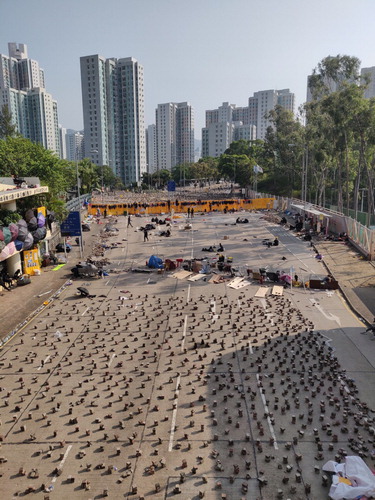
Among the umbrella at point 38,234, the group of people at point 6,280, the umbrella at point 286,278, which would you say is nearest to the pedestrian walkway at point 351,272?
the umbrella at point 286,278

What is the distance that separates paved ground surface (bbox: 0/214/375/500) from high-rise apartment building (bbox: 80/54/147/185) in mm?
150427

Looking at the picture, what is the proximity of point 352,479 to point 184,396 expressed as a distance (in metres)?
6.14

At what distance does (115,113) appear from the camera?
581ft

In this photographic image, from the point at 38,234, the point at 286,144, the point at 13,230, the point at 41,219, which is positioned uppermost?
the point at 286,144

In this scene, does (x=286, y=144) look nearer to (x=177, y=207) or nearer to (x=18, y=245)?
(x=177, y=207)

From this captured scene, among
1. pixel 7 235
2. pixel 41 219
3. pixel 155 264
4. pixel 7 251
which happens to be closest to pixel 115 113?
pixel 41 219

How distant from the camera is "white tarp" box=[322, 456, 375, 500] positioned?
961 centimetres

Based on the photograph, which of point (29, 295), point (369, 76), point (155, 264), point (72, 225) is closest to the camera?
point (29, 295)

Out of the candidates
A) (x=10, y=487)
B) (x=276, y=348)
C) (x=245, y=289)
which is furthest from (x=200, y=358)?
(x=245, y=289)

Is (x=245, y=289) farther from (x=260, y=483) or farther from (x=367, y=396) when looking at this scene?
(x=260, y=483)

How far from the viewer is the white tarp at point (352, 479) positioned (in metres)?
9.61

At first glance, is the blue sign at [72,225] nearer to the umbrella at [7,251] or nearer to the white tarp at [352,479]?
the umbrella at [7,251]

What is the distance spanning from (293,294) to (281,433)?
1511 centimetres

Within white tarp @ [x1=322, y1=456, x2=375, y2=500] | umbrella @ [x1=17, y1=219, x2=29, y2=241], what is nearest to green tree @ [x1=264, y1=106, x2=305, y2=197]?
umbrella @ [x1=17, y1=219, x2=29, y2=241]
